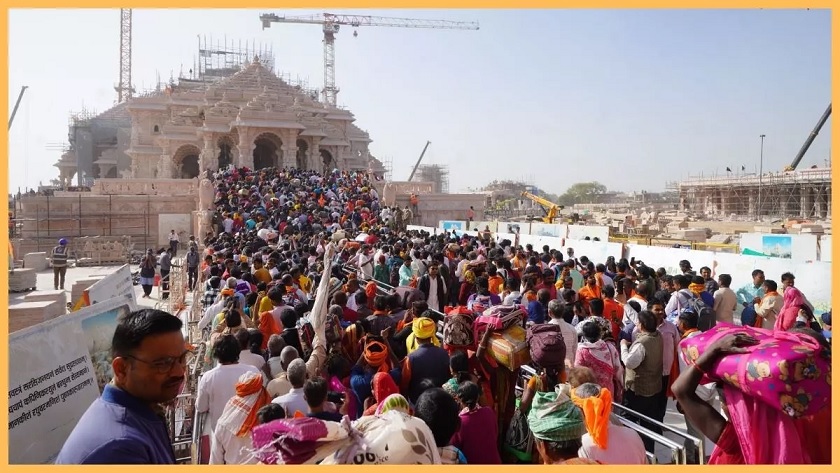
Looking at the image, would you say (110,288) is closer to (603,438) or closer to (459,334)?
(459,334)

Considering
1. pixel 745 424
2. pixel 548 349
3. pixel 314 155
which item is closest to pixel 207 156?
pixel 314 155

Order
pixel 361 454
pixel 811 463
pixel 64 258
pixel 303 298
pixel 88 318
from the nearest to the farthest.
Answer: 1. pixel 361 454
2. pixel 811 463
3. pixel 88 318
4. pixel 303 298
5. pixel 64 258

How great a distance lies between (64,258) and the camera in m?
15.5

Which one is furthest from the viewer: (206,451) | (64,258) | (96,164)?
(96,164)

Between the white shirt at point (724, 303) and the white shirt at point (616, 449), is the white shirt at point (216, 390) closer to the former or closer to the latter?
the white shirt at point (616, 449)

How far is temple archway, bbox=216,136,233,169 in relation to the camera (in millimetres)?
37719

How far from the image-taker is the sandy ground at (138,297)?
218 inches

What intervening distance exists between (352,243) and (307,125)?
28.2m

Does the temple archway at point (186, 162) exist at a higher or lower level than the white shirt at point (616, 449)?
higher

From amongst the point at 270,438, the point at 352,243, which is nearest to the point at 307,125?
the point at 352,243

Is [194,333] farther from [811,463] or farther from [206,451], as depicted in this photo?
[811,463]

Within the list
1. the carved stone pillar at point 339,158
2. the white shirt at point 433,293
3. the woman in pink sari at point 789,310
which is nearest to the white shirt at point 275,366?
the white shirt at point 433,293

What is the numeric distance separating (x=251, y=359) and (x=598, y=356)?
111 inches

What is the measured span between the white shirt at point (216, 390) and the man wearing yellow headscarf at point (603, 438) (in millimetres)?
2305
